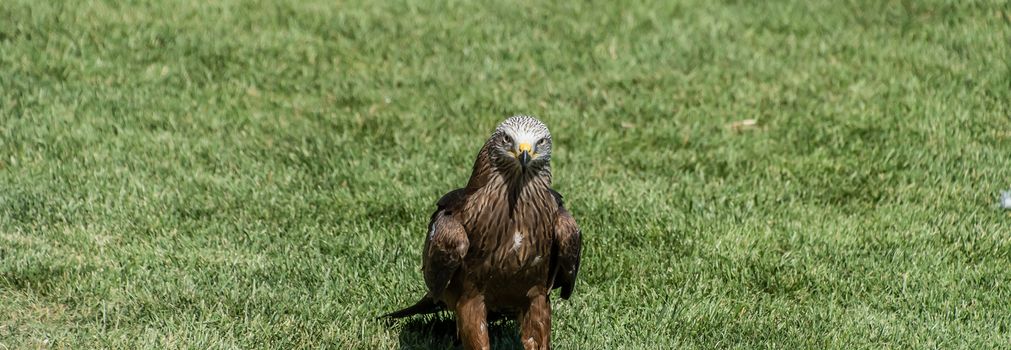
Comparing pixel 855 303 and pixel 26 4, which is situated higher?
pixel 26 4

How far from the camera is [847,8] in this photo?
10.4 metres

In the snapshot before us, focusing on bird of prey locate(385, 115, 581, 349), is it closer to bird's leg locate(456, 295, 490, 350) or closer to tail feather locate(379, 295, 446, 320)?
bird's leg locate(456, 295, 490, 350)

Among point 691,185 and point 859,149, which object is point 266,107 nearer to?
point 691,185

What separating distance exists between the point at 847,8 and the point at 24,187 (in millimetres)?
6822

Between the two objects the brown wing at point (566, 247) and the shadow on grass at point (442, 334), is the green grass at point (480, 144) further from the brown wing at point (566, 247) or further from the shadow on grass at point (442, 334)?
the brown wing at point (566, 247)

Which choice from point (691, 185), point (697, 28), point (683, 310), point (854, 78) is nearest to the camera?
point (683, 310)

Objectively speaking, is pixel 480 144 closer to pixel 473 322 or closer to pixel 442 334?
pixel 442 334

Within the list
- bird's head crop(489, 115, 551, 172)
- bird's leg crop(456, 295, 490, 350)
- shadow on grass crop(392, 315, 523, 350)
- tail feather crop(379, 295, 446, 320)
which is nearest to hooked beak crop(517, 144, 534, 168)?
bird's head crop(489, 115, 551, 172)

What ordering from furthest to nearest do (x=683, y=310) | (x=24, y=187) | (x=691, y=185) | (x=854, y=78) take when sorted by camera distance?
(x=854, y=78) → (x=691, y=185) → (x=24, y=187) → (x=683, y=310)

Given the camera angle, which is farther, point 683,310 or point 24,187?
point 24,187

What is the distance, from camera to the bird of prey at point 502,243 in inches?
205

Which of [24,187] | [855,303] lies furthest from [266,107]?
[855,303]

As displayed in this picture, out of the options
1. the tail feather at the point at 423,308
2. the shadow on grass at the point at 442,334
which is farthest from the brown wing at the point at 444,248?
the shadow on grass at the point at 442,334

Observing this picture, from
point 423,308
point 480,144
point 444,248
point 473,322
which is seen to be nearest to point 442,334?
point 423,308
